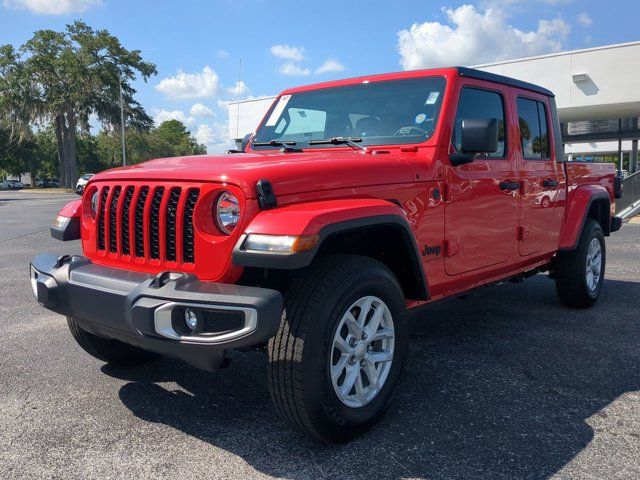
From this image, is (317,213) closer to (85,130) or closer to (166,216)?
(166,216)

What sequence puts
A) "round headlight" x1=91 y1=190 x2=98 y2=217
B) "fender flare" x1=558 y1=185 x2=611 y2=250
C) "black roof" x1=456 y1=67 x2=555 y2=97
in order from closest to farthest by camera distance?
"round headlight" x1=91 y1=190 x2=98 y2=217, "black roof" x1=456 y1=67 x2=555 y2=97, "fender flare" x1=558 y1=185 x2=611 y2=250

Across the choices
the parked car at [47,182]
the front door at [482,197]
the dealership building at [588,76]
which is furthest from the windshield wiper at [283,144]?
the parked car at [47,182]

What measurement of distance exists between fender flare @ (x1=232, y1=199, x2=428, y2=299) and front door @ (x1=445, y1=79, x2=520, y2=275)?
2.74 ft

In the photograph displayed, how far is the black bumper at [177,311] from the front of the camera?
2.43 m

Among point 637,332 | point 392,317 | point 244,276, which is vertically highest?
point 244,276

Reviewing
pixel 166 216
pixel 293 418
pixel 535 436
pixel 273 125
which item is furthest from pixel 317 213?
pixel 273 125

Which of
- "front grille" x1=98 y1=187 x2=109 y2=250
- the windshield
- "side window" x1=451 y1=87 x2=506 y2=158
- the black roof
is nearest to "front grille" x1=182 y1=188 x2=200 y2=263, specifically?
"front grille" x1=98 y1=187 x2=109 y2=250

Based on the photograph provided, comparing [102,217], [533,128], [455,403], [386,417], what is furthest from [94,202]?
[533,128]

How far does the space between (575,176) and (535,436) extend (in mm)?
3148

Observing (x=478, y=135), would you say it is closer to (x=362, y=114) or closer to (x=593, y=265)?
(x=362, y=114)

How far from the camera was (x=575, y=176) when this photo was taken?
17.7 ft

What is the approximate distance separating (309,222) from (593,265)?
4199mm

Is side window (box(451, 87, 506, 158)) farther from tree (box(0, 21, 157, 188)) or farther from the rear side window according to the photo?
Answer: tree (box(0, 21, 157, 188))

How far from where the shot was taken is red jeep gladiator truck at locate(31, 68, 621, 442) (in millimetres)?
2562
